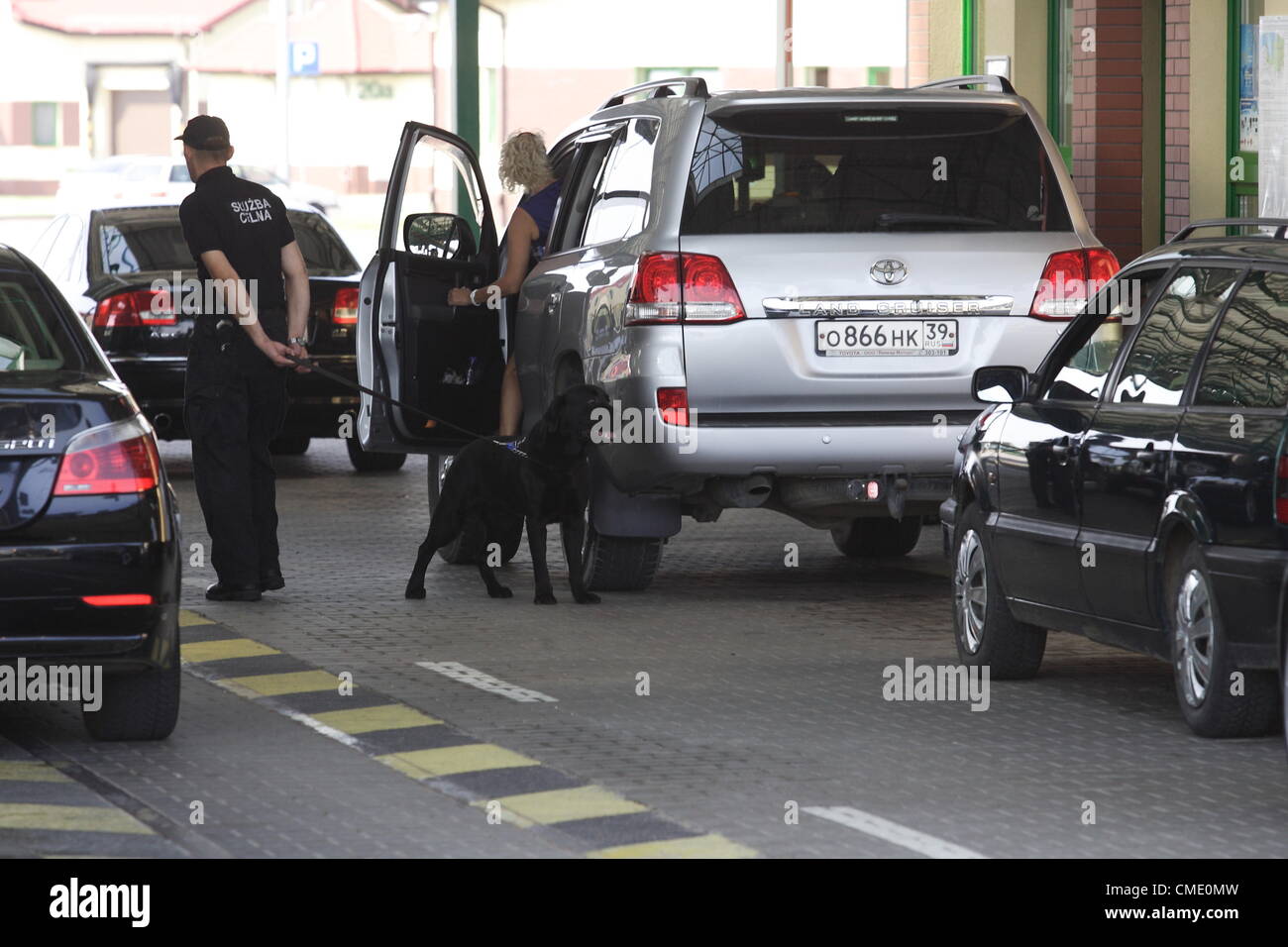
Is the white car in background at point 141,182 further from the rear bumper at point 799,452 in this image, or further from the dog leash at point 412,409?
the rear bumper at point 799,452

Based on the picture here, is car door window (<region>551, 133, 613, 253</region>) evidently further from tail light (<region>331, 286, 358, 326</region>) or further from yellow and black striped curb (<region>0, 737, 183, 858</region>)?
yellow and black striped curb (<region>0, 737, 183, 858</region>)

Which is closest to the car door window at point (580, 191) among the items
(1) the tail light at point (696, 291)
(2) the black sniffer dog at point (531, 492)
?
(2) the black sniffer dog at point (531, 492)

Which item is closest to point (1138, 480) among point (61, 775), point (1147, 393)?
point (1147, 393)

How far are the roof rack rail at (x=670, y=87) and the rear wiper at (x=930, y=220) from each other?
0.94 m

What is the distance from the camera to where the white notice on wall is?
1276 centimetres

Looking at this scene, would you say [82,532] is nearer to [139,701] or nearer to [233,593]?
[139,701]

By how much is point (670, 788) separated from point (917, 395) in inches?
153

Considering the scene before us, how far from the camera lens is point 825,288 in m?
10.8

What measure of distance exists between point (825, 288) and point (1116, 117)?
756 centimetres

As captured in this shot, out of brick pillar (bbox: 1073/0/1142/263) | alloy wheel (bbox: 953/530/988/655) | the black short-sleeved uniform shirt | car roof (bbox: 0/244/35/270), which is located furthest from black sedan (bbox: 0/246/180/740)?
brick pillar (bbox: 1073/0/1142/263)

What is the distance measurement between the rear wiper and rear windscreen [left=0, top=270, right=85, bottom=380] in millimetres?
3884

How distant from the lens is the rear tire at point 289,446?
19.0 metres

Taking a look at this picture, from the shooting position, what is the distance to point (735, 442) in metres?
10.8

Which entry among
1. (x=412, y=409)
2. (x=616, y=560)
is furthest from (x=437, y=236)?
(x=616, y=560)
